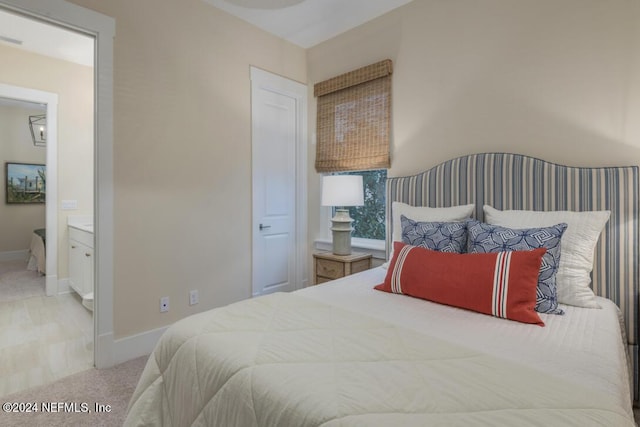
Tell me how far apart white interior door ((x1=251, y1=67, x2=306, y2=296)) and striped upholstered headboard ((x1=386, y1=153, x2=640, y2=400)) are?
5.04 feet

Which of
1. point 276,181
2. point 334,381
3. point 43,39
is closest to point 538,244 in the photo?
point 334,381

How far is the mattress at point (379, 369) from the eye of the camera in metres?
0.84

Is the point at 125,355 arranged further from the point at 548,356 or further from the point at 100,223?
the point at 548,356

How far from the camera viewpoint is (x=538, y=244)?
1.64m

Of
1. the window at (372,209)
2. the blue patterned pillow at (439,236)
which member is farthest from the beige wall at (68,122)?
the blue patterned pillow at (439,236)

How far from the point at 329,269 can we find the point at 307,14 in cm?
225

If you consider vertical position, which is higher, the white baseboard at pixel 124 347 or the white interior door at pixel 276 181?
the white interior door at pixel 276 181

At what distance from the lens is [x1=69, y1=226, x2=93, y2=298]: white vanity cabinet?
342 cm

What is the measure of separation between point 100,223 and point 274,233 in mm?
1518

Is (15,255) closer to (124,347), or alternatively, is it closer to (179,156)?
(124,347)

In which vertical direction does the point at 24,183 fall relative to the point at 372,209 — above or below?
above

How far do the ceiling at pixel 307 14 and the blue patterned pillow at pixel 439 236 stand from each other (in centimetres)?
196

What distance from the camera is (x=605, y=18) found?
196 centimetres

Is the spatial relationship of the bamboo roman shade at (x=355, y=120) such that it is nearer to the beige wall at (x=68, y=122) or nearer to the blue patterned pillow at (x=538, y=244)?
the blue patterned pillow at (x=538, y=244)
